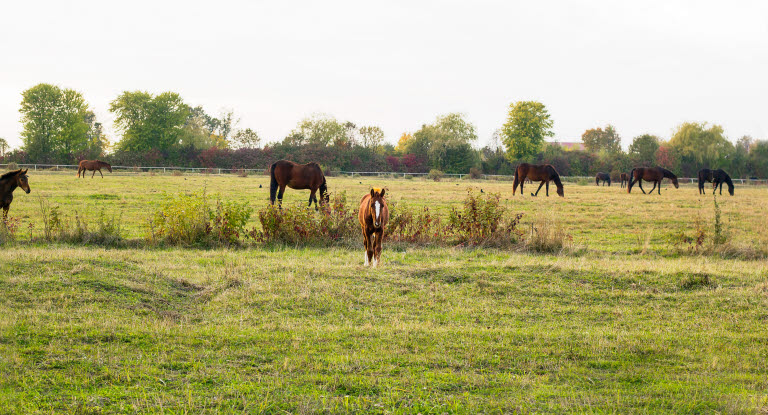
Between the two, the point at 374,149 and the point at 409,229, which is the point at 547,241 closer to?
the point at 409,229

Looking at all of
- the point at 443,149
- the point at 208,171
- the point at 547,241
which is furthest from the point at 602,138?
the point at 547,241

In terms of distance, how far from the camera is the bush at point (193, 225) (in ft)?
44.5

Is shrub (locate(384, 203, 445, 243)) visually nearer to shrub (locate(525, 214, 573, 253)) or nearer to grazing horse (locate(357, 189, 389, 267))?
shrub (locate(525, 214, 573, 253))

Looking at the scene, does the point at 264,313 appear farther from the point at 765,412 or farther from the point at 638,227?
the point at 638,227

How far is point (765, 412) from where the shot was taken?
4.92m

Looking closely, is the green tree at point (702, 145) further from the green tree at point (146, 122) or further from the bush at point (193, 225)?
the bush at point (193, 225)

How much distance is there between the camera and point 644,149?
7394cm

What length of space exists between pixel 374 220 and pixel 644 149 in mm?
72267

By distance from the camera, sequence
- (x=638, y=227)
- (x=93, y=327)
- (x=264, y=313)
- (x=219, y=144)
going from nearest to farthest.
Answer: (x=93, y=327), (x=264, y=313), (x=638, y=227), (x=219, y=144)

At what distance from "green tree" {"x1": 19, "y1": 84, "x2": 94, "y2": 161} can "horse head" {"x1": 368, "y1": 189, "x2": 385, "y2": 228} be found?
178 ft

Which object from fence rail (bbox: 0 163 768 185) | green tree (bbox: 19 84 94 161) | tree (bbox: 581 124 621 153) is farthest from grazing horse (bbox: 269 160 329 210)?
tree (bbox: 581 124 621 153)

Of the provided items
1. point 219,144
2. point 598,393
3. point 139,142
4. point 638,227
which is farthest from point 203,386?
point 219,144

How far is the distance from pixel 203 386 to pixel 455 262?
22.9 ft

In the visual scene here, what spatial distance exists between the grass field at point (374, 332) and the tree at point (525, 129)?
A: 6905cm
